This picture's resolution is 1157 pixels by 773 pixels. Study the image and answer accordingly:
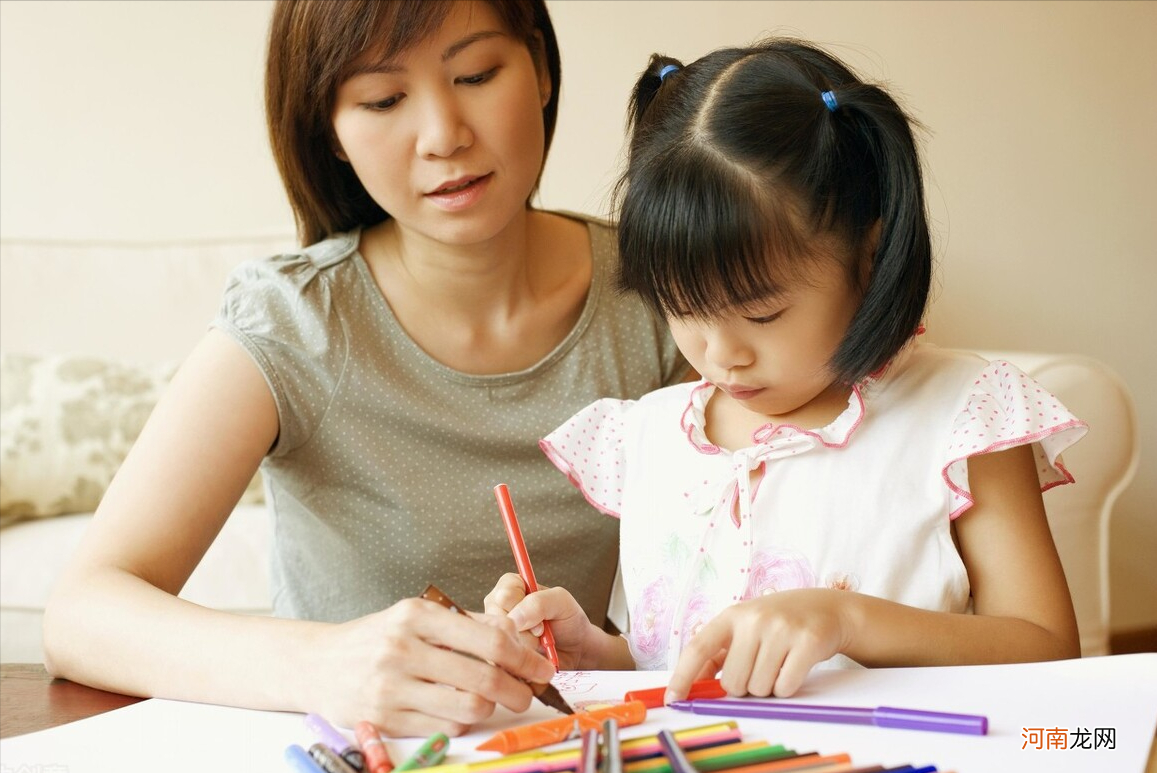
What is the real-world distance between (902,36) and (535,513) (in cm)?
141

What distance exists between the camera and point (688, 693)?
723 mm

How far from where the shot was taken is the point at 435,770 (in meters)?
0.62

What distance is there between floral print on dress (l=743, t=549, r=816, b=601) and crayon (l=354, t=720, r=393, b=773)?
13.0 inches

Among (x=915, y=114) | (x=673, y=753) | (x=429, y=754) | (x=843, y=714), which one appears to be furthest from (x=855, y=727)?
(x=915, y=114)

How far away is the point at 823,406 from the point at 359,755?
18.6 inches

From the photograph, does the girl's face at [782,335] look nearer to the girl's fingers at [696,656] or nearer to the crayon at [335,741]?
the girl's fingers at [696,656]

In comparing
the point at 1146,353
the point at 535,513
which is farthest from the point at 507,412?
the point at 1146,353

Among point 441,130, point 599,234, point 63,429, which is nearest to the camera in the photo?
point 441,130

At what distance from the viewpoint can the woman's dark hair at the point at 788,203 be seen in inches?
32.9

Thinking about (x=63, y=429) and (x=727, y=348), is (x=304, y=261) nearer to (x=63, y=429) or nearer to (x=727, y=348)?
(x=727, y=348)

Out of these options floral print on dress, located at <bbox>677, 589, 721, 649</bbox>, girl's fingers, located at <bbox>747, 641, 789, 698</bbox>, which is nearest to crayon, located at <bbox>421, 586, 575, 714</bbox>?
girl's fingers, located at <bbox>747, 641, 789, 698</bbox>

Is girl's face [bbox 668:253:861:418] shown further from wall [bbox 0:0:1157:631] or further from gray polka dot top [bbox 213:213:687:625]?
wall [bbox 0:0:1157:631]

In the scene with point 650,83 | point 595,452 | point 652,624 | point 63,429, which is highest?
point 650,83

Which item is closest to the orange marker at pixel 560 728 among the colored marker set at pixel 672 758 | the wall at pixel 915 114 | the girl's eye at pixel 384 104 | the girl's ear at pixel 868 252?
the colored marker set at pixel 672 758
